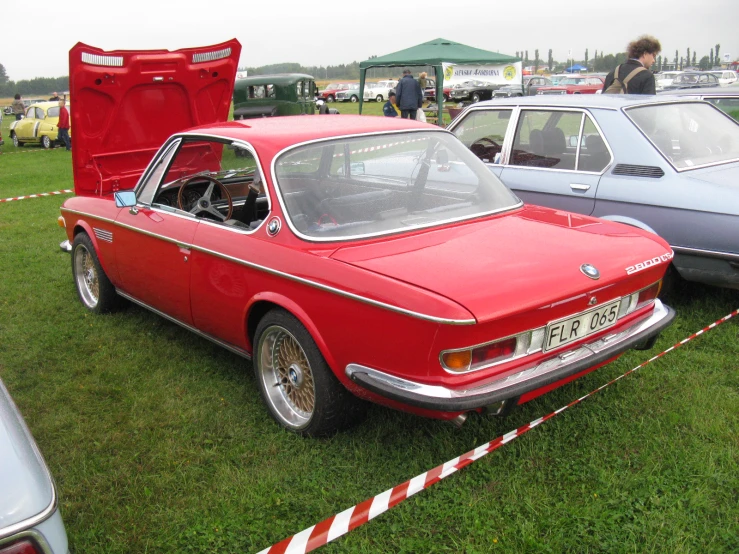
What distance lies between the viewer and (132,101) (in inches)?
217

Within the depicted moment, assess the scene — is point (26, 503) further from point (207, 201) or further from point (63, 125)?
point (63, 125)

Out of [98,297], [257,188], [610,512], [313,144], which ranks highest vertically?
[313,144]

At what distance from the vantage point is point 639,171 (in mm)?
4699

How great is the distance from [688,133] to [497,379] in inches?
Answer: 134

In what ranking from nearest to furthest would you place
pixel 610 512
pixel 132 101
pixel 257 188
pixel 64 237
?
pixel 610 512 → pixel 257 188 → pixel 132 101 → pixel 64 237

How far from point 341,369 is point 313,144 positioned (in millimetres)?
1273

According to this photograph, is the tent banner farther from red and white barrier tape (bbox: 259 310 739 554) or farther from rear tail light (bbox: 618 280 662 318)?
red and white barrier tape (bbox: 259 310 739 554)

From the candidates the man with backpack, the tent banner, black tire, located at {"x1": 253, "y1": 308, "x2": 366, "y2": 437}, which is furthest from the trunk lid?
the tent banner

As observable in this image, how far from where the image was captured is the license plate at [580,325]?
283 centimetres

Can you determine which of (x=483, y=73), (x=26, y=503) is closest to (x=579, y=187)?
(x=26, y=503)

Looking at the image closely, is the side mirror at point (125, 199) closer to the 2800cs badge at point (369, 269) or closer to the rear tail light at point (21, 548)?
the 2800cs badge at point (369, 269)

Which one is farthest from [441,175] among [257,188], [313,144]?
[257,188]

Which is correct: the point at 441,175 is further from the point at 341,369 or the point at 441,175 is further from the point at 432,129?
the point at 341,369

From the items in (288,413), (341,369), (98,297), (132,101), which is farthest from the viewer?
(132,101)
